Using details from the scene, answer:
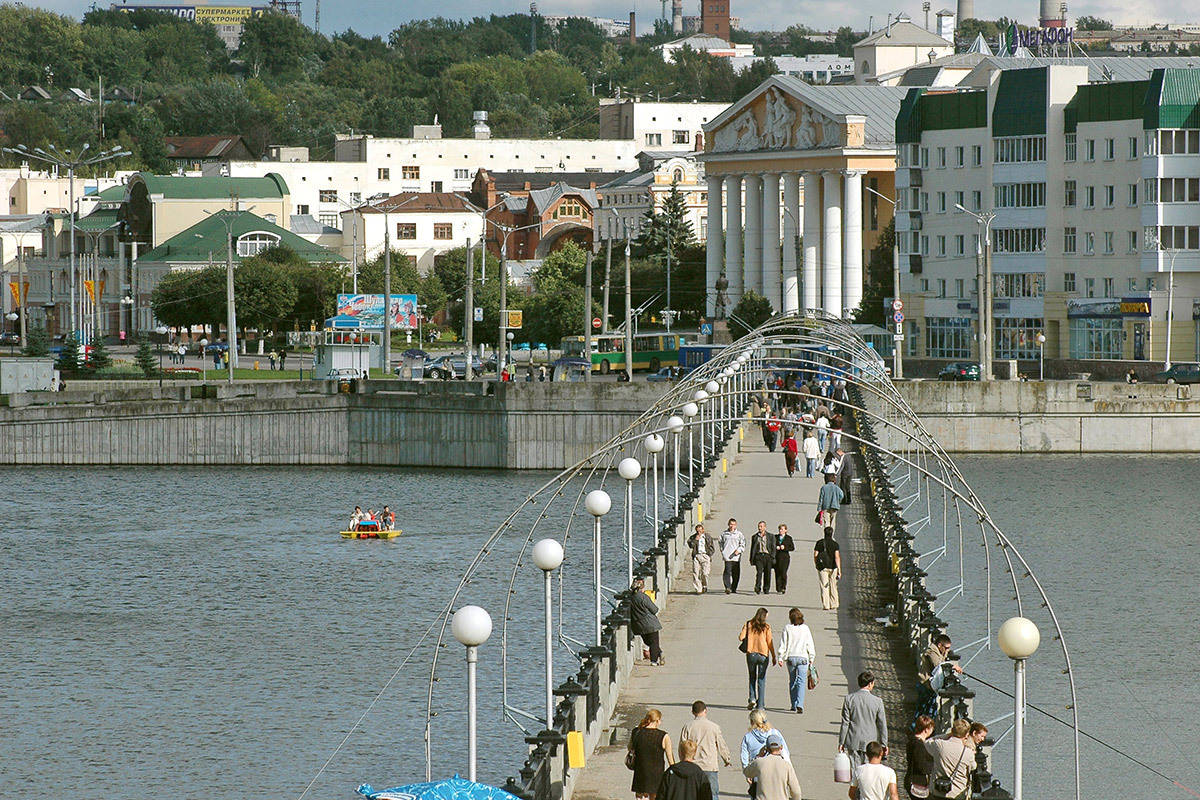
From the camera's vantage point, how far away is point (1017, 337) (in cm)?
9631

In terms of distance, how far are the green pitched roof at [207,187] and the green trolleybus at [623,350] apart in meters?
42.9

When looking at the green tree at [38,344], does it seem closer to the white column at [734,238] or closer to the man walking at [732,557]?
the white column at [734,238]

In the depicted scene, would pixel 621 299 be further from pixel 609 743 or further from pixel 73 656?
pixel 609 743

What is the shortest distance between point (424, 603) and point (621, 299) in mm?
74736

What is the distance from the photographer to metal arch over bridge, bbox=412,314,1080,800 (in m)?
24.8

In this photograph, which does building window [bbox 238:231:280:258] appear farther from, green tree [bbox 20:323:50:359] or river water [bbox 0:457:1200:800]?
river water [bbox 0:457:1200:800]

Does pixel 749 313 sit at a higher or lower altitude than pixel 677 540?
higher

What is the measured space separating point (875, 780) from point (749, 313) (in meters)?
93.0

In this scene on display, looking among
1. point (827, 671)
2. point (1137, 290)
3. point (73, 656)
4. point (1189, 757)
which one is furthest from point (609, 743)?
point (1137, 290)

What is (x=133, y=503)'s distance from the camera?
6631 centimetres

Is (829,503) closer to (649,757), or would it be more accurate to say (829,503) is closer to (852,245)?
(649,757)

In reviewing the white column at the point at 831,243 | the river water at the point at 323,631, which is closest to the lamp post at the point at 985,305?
the river water at the point at 323,631

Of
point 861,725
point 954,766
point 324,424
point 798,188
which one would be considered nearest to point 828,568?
point 861,725

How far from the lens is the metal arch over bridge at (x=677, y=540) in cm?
2480
